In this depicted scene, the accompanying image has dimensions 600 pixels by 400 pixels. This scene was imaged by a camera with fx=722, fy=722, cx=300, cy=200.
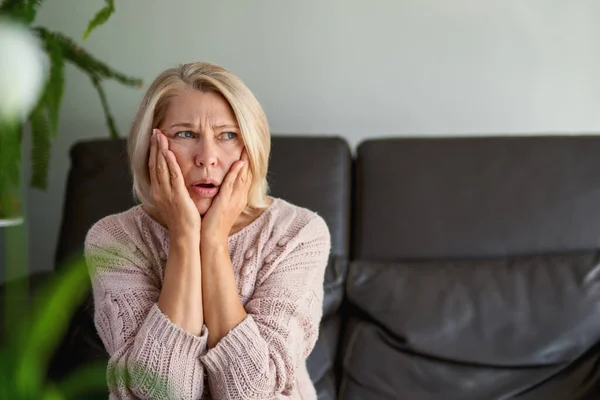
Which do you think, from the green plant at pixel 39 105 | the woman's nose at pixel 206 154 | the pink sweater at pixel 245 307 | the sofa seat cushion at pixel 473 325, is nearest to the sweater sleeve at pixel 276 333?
the pink sweater at pixel 245 307

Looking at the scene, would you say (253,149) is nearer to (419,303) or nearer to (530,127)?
(419,303)

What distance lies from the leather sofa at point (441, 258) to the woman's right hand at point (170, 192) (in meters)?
0.50

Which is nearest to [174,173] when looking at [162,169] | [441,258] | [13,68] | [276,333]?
[162,169]

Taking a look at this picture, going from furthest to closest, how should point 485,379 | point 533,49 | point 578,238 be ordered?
1. point 533,49
2. point 578,238
3. point 485,379

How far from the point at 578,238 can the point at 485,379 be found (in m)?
0.47

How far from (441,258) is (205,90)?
0.81m

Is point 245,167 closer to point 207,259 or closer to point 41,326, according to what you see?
point 207,259

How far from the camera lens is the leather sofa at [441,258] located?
5.74 feet

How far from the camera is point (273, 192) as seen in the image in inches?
76.5

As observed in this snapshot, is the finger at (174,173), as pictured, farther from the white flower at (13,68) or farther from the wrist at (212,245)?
the white flower at (13,68)

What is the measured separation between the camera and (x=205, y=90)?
57.9 inches

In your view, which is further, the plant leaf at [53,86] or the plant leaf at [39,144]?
the plant leaf at [39,144]

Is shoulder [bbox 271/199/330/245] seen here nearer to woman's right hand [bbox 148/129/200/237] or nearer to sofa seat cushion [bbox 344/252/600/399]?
woman's right hand [bbox 148/129/200/237]

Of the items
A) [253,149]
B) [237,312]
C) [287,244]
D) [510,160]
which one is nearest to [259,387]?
[237,312]
